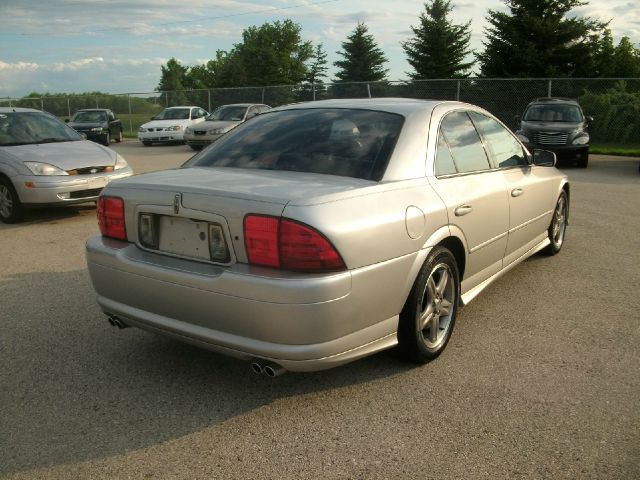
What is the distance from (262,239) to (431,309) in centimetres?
128

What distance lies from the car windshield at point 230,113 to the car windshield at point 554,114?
31.4 ft

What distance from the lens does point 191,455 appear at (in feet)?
9.29

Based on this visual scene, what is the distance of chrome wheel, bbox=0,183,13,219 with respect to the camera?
27.6 feet

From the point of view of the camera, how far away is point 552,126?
53.3 feet

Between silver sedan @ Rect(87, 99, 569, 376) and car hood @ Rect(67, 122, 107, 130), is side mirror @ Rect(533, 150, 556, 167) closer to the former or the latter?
silver sedan @ Rect(87, 99, 569, 376)

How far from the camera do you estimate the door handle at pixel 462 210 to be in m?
3.87

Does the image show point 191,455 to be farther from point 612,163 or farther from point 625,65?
point 625,65

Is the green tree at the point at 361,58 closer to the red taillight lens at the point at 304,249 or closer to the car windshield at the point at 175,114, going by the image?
the car windshield at the point at 175,114

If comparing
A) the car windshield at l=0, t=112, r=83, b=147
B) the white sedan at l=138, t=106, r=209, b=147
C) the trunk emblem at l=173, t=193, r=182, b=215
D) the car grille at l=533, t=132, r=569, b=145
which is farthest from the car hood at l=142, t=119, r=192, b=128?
the trunk emblem at l=173, t=193, r=182, b=215

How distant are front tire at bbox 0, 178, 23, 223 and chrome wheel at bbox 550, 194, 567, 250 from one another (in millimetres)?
6586

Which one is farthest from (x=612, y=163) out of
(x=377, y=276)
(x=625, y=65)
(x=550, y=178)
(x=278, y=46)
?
(x=278, y=46)

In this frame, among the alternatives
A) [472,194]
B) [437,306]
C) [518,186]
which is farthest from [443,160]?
[518,186]

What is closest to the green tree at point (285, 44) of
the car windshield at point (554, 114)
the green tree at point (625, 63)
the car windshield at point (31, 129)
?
the green tree at point (625, 63)

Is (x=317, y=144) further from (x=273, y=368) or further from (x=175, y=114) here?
(x=175, y=114)
